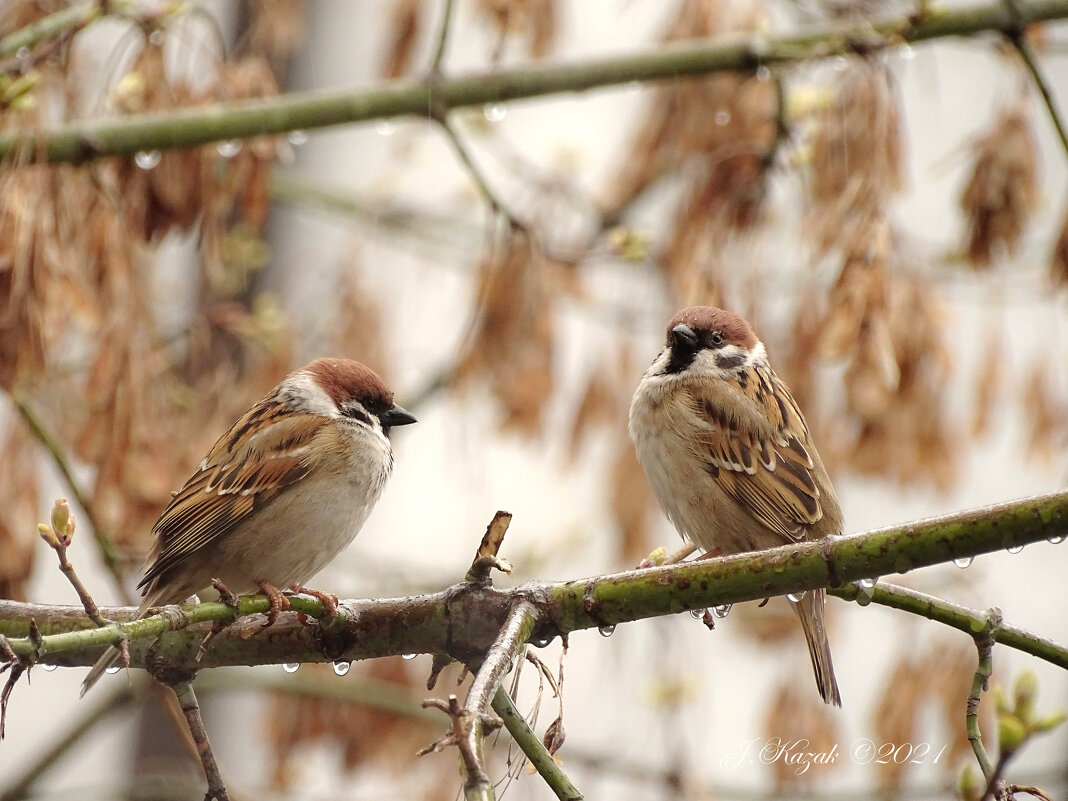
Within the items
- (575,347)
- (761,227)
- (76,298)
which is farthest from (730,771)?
(76,298)

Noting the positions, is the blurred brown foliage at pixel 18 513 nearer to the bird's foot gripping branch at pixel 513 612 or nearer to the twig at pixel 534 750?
the bird's foot gripping branch at pixel 513 612

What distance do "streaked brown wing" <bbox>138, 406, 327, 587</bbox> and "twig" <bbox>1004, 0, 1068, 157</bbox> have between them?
169 centimetres

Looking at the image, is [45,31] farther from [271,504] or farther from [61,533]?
[61,533]

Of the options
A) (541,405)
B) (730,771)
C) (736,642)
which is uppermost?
(541,405)

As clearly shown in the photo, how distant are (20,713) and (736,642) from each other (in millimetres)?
4364

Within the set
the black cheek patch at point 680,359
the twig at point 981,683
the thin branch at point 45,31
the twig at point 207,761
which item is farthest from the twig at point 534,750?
the thin branch at point 45,31

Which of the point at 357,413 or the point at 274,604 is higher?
the point at 357,413

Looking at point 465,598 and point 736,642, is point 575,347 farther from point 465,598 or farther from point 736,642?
point 465,598

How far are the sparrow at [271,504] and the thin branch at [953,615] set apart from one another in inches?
48.8

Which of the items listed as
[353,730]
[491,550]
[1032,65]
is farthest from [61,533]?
[353,730]

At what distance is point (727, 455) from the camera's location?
2.84 meters

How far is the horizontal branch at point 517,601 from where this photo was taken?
1633mm

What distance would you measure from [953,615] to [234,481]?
5.18 ft

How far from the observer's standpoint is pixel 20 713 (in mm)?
7145
